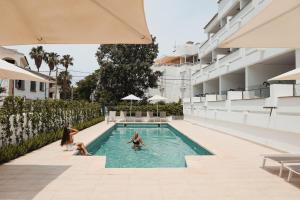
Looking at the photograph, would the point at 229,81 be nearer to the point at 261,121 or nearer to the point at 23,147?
the point at 261,121

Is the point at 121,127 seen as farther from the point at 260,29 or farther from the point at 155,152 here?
the point at 260,29

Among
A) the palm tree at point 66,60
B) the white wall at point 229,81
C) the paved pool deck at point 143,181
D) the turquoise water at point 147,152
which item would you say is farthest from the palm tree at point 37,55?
the paved pool deck at point 143,181

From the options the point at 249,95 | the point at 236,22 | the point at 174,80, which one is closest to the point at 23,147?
the point at 249,95

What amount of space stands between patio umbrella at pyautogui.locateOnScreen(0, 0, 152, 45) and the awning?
153cm

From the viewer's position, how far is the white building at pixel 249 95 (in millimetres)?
11273

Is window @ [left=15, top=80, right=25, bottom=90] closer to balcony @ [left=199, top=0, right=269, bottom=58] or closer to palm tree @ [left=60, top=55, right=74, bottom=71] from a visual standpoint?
palm tree @ [left=60, top=55, right=74, bottom=71]

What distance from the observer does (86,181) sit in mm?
6500

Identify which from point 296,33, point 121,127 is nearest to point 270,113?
point 296,33

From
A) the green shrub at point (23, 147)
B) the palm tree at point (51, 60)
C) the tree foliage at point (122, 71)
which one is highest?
the palm tree at point (51, 60)

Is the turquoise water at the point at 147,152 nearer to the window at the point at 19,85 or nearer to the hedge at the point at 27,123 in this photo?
the hedge at the point at 27,123

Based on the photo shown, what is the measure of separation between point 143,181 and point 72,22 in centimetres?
359

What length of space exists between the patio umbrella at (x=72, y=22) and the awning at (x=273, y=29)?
153cm

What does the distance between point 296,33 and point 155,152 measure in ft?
33.6

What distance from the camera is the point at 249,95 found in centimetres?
1589
